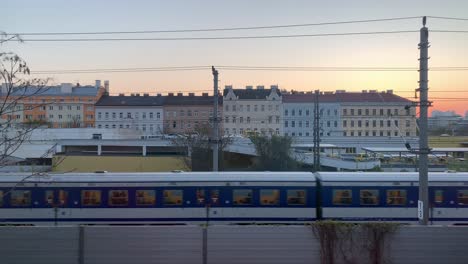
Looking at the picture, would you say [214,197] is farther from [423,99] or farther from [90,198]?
[423,99]

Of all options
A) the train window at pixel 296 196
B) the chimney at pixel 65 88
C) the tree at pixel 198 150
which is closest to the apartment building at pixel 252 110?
A: the chimney at pixel 65 88

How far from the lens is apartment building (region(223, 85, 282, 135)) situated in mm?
48281

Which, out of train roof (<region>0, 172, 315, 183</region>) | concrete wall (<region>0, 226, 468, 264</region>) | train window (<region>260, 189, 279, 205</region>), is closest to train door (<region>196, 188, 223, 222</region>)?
train roof (<region>0, 172, 315, 183</region>)

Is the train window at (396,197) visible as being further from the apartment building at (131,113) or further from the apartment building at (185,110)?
the apartment building at (185,110)

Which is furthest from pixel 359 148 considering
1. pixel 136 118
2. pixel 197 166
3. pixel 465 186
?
pixel 136 118

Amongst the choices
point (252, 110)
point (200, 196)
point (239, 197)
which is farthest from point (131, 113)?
point (239, 197)

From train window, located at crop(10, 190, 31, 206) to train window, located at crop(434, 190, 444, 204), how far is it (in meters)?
12.6

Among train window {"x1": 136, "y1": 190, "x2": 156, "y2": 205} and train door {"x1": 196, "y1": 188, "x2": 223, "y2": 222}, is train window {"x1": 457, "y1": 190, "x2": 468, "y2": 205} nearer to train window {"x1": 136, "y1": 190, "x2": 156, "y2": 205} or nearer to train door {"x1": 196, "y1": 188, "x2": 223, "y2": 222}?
train door {"x1": 196, "y1": 188, "x2": 223, "y2": 222}

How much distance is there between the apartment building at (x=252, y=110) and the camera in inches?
1901

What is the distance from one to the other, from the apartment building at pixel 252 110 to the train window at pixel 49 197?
31922 mm

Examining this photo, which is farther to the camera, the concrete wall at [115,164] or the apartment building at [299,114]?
the apartment building at [299,114]

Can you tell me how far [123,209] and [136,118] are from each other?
31641 mm

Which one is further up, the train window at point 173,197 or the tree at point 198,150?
the tree at point 198,150

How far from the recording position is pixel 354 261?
9547 mm
